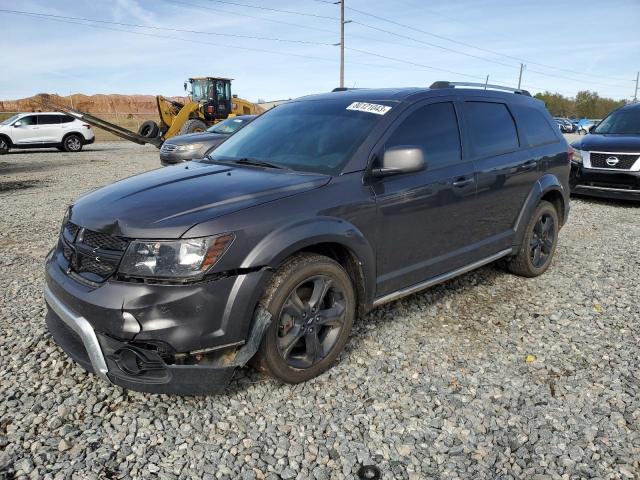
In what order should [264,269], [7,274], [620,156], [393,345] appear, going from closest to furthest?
[264,269]
[393,345]
[7,274]
[620,156]

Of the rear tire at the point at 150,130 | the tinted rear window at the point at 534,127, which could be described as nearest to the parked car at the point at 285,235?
the tinted rear window at the point at 534,127

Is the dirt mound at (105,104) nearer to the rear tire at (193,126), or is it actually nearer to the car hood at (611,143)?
the rear tire at (193,126)

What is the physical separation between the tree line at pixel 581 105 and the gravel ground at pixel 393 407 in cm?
9480

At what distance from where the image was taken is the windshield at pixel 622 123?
9.40 metres

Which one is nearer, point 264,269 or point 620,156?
point 264,269

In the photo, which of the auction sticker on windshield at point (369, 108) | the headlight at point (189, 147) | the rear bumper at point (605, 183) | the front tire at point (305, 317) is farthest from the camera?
the headlight at point (189, 147)

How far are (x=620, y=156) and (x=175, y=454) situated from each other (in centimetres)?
894

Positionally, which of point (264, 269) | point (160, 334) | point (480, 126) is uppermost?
point (480, 126)

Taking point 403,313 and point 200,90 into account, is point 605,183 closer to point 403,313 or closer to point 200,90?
point 403,313

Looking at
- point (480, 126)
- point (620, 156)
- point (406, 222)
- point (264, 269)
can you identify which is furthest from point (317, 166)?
point (620, 156)

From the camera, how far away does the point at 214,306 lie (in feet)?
8.27

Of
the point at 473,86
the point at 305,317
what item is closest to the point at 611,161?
the point at 473,86

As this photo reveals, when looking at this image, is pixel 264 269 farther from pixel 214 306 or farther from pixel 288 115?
pixel 288 115

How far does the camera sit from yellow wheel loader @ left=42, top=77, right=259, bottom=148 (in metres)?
18.8
